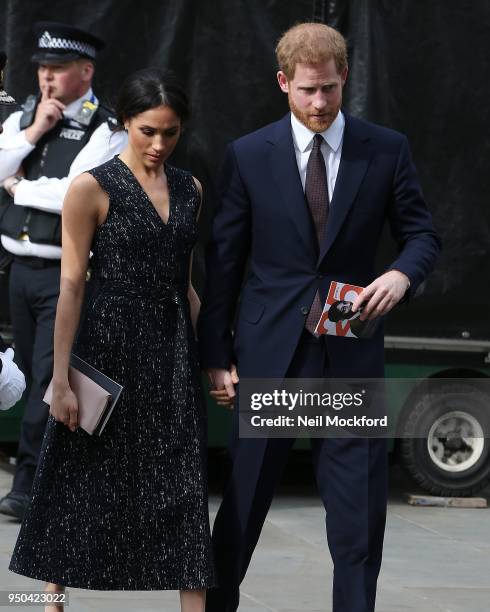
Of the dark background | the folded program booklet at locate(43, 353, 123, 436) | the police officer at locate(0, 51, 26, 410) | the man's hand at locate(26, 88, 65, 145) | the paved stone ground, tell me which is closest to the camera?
the police officer at locate(0, 51, 26, 410)

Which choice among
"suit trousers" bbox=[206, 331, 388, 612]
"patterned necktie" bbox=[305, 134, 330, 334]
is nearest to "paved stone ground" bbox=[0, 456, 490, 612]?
"suit trousers" bbox=[206, 331, 388, 612]

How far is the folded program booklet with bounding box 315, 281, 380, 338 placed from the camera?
183 inches

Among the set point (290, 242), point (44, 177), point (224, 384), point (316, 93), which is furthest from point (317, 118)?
point (44, 177)

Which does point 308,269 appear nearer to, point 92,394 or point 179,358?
point 179,358

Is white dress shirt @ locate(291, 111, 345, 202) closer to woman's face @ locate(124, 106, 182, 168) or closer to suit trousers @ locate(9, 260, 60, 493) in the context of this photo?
woman's face @ locate(124, 106, 182, 168)

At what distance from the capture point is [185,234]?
16.1ft

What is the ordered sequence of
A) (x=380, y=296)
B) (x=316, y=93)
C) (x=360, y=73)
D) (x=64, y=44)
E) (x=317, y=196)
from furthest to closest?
(x=360, y=73) < (x=64, y=44) < (x=317, y=196) < (x=316, y=93) < (x=380, y=296)

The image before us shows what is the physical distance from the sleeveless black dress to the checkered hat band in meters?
2.07

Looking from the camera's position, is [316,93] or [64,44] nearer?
[316,93]

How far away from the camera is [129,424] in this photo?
4824mm

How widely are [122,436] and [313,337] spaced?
0.66 meters

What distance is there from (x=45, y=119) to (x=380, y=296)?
8.85 ft

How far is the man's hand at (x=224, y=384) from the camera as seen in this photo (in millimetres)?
4871

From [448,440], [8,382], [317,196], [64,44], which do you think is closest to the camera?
[8,382]
